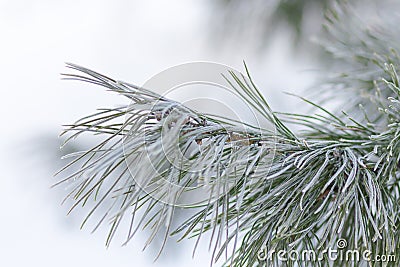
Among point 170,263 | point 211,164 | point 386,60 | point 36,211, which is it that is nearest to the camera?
point 211,164

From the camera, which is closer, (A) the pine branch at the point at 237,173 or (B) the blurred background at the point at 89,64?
(A) the pine branch at the point at 237,173

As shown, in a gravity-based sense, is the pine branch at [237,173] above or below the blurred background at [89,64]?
below

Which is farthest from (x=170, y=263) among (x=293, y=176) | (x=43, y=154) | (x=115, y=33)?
(x=115, y=33)

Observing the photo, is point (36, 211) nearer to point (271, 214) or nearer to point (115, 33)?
point (115, 33)

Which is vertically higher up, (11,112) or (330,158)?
(11,112)

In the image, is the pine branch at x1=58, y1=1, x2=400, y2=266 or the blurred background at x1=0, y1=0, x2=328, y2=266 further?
the blurred background at x1=0, y1=0, x2=328, y2=266

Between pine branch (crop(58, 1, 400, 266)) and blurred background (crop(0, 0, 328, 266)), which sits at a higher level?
blurred background (crop(0, 0, 328, 266))

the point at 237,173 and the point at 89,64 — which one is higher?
the point at 89,64

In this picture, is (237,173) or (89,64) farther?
(89,64)
